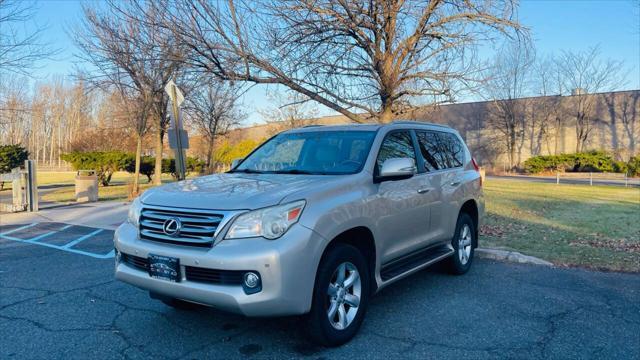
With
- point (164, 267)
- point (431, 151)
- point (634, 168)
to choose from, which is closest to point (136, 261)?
point (164, 267)

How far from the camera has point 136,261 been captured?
3441 millimetres

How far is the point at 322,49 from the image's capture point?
8938 mm

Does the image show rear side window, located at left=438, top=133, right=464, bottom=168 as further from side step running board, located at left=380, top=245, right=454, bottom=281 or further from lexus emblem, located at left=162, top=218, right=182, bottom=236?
lexus emblem, located at left=162, top=218, right=182, bottom=236

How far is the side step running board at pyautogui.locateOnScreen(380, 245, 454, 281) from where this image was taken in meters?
4.03

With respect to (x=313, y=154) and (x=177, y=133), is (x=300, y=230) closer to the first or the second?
(x=313, y=154)

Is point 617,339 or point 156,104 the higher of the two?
point 156,104

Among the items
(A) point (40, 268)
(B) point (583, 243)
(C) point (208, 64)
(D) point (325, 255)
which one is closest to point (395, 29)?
(C) point (208, 64)

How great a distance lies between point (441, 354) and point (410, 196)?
156cm

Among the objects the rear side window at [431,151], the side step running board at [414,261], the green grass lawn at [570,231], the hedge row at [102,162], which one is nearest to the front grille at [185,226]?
the side step running board at [414,261]

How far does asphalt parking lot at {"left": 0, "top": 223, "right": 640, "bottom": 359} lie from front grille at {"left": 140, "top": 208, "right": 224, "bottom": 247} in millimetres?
870

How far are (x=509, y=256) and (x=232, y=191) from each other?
458 centimetres

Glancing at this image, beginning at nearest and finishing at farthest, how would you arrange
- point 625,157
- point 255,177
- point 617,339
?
point 617,339, point 255,177, point 625,157

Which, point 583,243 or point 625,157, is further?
point 625,157

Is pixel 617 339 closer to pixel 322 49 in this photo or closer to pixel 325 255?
pixel 325 255
